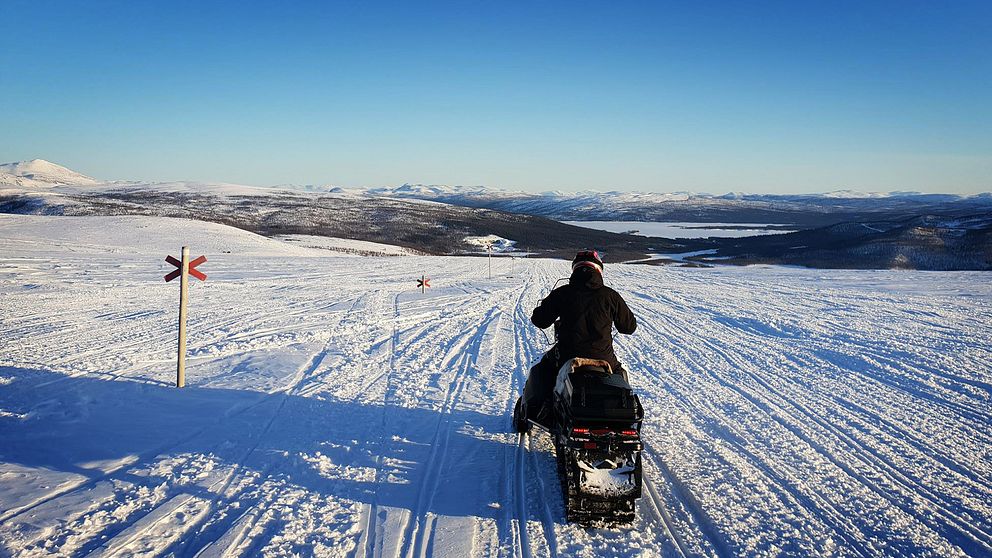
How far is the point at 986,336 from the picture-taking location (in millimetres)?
12992

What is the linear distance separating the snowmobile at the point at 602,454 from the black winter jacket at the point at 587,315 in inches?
25.5

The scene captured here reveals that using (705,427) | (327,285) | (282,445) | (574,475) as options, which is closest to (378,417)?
(282,445)

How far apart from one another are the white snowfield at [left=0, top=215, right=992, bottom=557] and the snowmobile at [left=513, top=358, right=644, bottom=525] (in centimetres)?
22

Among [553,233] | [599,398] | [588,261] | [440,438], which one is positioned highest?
[553,233]

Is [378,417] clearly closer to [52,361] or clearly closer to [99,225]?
[52,361]

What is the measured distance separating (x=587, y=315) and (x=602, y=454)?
1337 millimetres

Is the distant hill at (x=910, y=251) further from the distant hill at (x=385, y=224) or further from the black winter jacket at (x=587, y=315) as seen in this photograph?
the black winter jacket at (x=587, y=315)

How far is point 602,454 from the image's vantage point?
4.48 m

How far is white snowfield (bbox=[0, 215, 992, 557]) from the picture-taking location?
4.44 meters

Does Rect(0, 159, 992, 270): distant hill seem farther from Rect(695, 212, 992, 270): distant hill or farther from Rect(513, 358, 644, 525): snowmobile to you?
Rect(513, 358, 644, 525): snowmobile

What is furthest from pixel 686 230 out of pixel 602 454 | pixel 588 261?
pixel 602 454

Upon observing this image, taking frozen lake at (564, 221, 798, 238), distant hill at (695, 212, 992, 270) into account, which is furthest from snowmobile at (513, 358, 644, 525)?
frozen lake at (564, 221, 798, 238)

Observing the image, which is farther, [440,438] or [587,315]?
[440,438]

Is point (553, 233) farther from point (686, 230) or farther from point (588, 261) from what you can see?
point (588, 261)
